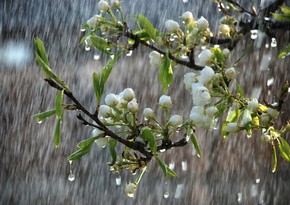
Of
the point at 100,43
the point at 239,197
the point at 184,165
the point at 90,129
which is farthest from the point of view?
the point at 90,129

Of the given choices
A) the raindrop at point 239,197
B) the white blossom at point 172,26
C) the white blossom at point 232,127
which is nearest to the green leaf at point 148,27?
the white blossom at point 172,26

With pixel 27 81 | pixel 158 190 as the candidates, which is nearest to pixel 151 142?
pixel 158 190

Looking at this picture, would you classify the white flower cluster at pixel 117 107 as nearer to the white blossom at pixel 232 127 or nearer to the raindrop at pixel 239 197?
the white blossom at pixel 232 127

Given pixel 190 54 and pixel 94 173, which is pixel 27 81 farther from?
pixel 190 54

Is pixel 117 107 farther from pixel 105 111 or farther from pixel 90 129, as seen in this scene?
pixel 90 129

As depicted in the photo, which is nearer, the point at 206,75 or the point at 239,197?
the point at 206,75

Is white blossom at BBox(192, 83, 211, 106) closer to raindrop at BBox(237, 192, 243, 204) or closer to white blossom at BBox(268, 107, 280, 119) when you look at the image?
white blossom at BBox(268, 107, 280, 119)

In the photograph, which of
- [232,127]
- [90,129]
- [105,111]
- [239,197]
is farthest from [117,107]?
[90,129]
